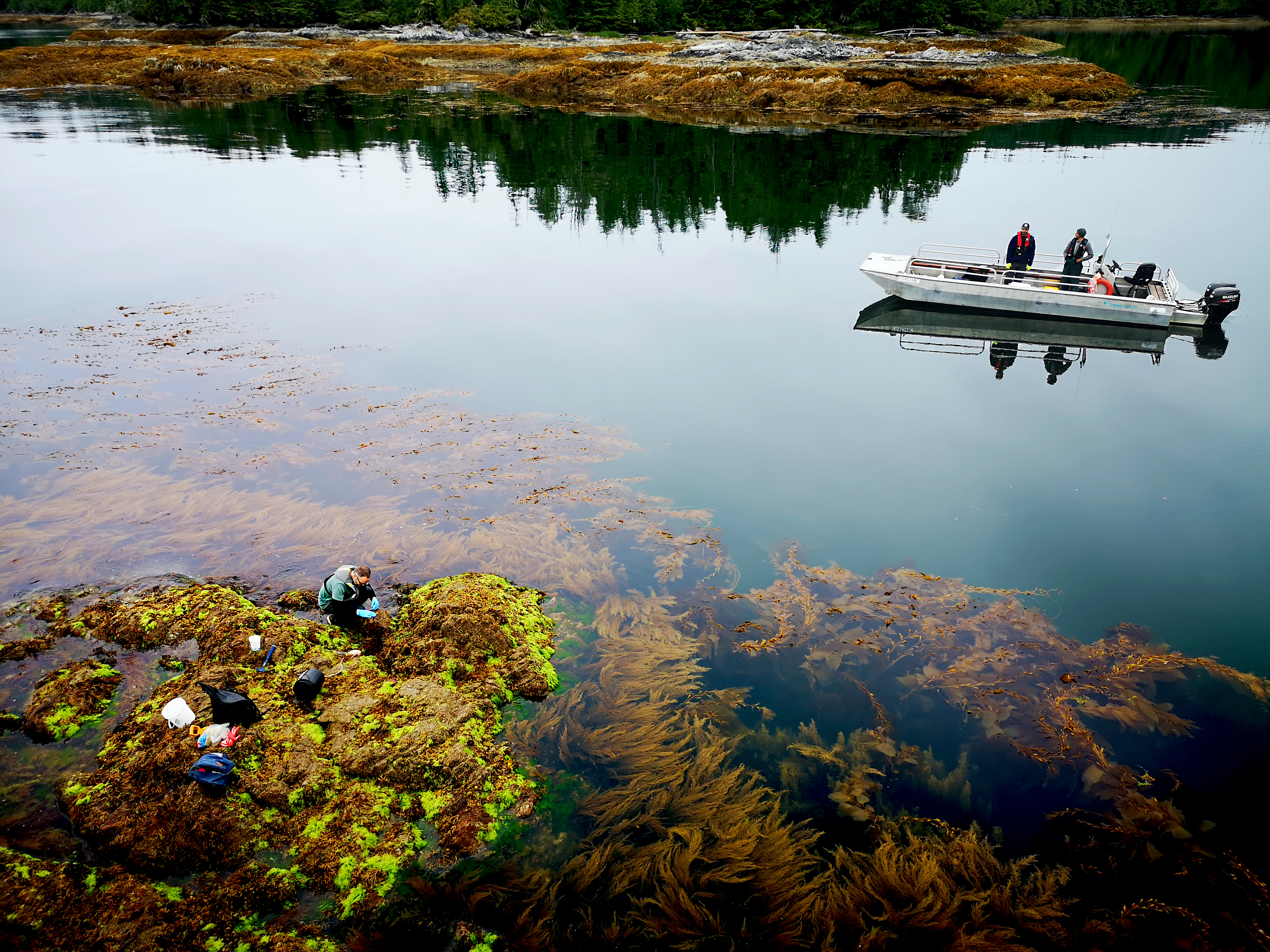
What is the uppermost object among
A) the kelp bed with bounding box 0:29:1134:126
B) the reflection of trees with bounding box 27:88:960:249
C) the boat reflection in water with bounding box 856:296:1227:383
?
the kelp bed with bounding box 0:29:1134:126

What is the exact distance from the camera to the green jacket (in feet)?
28.5

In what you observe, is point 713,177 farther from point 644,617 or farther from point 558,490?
point 644,617

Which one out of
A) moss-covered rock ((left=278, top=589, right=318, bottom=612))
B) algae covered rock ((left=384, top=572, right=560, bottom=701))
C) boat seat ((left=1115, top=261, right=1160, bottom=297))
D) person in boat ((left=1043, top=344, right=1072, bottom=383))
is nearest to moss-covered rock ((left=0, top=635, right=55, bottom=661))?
moss-covered rock ((left=278, top=589, right=318, bottom=612))

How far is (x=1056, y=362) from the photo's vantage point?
18.3 m

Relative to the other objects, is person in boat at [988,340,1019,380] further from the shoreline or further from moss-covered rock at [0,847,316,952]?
the shoreline

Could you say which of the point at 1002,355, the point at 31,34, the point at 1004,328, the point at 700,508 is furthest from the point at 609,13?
the point at 700,508

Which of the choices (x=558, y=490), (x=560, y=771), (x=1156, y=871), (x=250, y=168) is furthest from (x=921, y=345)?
(x=250, y=168)

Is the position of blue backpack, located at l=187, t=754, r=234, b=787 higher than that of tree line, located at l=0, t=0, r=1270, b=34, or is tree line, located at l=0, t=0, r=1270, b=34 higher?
tree line, located at l=0, t=0, r=1270, b=34

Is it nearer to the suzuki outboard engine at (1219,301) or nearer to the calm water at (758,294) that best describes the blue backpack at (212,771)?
the calm water at (758,294)

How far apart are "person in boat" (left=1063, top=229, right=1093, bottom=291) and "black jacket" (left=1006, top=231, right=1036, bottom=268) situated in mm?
946

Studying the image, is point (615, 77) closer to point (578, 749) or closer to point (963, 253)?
point (963, 253)

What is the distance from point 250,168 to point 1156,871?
43.6 metres

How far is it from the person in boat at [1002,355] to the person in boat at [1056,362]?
31.9 inches

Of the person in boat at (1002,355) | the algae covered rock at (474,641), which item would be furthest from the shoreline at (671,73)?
the algae covered rock at (474,641)
